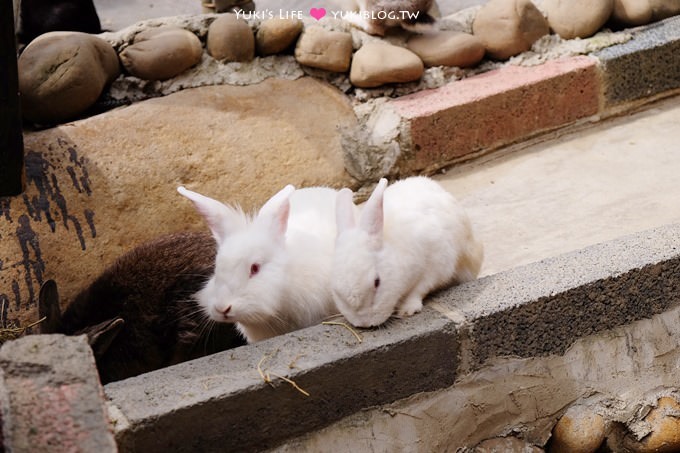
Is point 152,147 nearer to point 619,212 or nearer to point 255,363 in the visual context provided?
point 255,363

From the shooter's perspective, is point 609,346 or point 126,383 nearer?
point 126,383

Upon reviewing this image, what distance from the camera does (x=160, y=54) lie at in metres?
4.95

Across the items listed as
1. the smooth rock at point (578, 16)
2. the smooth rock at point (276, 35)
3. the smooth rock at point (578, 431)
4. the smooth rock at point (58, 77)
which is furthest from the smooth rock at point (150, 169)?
the smooth rock at point (578, 431)

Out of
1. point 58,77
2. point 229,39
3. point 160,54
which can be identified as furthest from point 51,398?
point 229,39

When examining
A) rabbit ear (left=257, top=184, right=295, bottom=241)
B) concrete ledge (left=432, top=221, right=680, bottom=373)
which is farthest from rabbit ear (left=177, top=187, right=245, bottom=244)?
concrete ledge (left=432, top=221, right=680, bottom=373)

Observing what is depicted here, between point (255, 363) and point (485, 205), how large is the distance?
2207 mm

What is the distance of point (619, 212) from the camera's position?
456 cm

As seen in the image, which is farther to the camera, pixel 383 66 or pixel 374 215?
pixel 383 66

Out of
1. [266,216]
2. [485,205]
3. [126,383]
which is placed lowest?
[485,205]

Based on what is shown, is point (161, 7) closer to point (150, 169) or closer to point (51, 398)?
point (150, 169)

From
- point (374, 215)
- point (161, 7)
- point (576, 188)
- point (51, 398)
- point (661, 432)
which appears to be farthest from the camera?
point (161, 7)

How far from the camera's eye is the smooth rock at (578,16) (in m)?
5.60

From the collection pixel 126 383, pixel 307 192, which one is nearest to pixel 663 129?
pixel 307 192

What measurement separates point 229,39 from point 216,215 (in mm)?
2090
